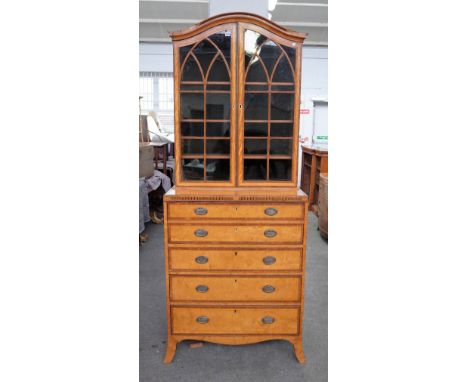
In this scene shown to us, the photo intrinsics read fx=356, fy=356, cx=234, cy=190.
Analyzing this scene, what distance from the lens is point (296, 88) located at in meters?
2.11

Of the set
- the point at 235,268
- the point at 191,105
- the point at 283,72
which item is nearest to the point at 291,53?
the point at 283,72

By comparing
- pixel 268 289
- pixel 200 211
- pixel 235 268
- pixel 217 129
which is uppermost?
pixel 217 129

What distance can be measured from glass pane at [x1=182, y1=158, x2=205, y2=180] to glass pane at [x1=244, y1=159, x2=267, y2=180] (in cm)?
27

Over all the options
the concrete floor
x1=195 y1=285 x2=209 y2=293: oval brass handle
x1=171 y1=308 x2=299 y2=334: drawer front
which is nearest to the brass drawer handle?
x1=171 y1=308 x2=299 y2=334: drawer front

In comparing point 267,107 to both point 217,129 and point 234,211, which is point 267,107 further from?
point 234,211

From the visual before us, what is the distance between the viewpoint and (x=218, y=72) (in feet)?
6.88

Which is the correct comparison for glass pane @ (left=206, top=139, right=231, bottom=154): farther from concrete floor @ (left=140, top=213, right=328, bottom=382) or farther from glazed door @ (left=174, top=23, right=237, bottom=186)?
concrete floor @ (left=140, top=213, right=328, bottom=382)

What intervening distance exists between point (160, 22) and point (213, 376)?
5.80 metres

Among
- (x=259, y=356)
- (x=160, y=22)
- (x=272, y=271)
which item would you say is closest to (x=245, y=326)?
(x=259, y=356)

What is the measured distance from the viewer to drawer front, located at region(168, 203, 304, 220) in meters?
2.05

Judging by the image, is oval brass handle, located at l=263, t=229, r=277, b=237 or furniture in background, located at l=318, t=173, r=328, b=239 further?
furniture in background, located at l=318, t=173, r=328, b=239

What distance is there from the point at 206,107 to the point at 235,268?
3.20ft

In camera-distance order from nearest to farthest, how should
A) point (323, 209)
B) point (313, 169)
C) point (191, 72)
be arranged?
1. point (191, 72)
2. point (323, 209)
3. point (313, 169)

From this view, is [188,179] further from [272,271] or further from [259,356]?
[259,356]
